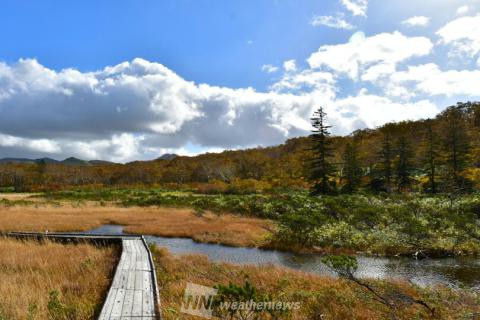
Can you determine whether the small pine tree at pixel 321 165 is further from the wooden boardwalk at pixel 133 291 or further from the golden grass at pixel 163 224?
the wooden boardwalk at pixel 133 291

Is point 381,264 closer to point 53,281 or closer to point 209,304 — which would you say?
point 209,304

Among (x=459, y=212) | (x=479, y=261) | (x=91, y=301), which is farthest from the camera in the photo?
(x=459, y=212)

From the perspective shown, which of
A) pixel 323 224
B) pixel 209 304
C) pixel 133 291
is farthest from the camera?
pixel 323 224

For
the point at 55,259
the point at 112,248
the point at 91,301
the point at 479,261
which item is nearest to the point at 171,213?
the point at 112,248

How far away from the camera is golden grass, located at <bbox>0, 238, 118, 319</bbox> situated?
7910 mm

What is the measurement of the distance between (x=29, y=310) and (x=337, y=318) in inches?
278

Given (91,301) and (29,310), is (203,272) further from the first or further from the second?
(29,310)

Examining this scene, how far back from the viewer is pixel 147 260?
14086mm

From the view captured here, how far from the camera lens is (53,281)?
35.2ft

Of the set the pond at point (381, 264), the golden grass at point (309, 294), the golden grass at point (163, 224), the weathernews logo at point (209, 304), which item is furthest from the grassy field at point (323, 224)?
the weathernews logo at point (209, 304)

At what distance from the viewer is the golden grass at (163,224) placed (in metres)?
27.9

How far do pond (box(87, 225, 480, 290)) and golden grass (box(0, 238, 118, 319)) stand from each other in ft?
25.8

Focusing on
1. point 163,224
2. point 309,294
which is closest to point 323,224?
point 163,224

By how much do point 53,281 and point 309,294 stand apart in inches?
299
